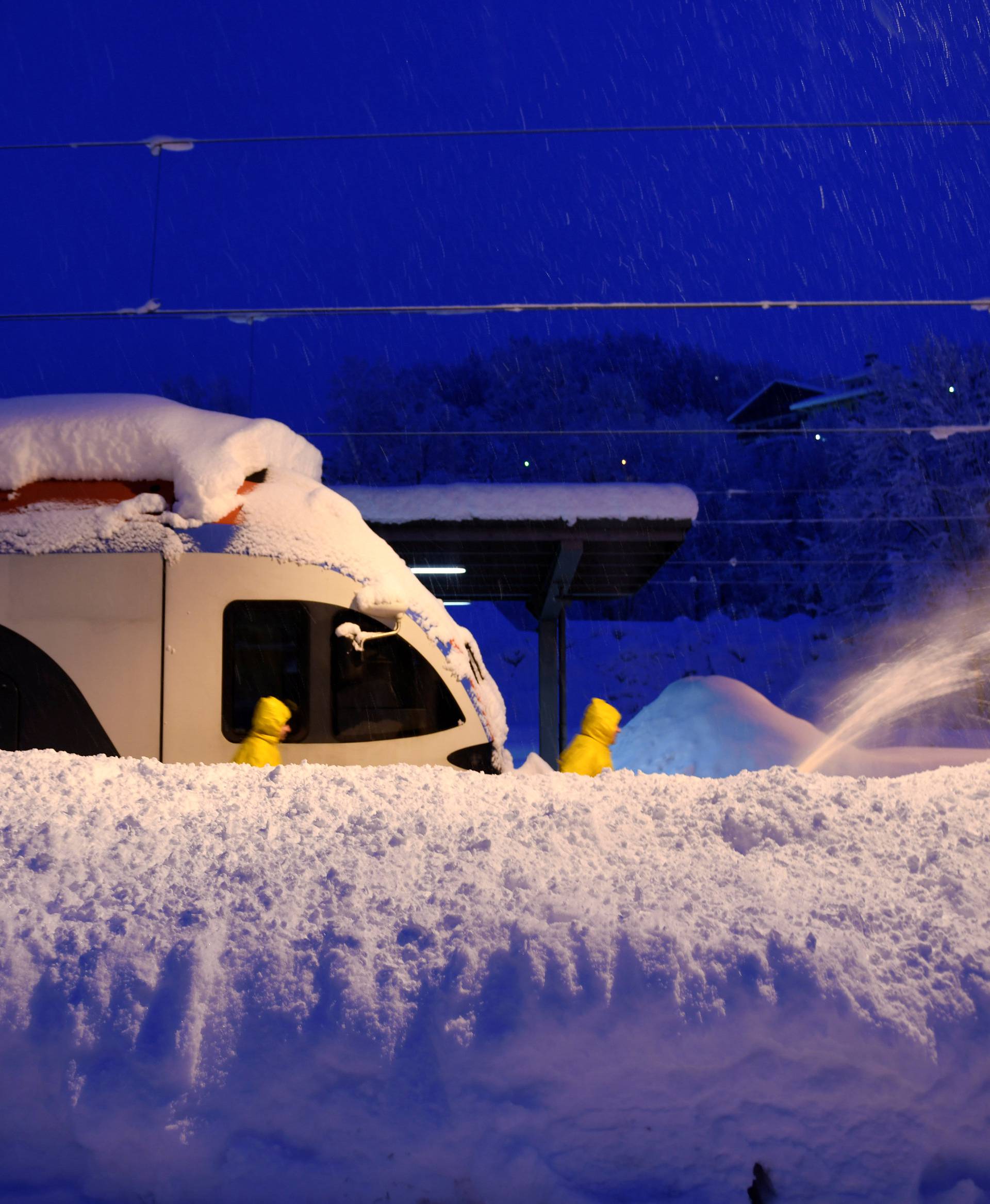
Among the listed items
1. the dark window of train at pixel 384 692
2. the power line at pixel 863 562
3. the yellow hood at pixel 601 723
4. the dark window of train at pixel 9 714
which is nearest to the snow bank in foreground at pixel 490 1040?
the dark window of train at pixel 9 714

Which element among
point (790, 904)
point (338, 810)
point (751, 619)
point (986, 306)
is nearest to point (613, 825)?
point (790, 904)

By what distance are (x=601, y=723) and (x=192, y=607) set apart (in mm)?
3290

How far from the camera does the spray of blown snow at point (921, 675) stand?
23062 millimetres

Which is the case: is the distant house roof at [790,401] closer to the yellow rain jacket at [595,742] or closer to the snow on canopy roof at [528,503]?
the snow on canopy roof at [528,503]

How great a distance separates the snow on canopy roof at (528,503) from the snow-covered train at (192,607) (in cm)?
528

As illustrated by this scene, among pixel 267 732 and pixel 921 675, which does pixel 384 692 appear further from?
pixel 921 675

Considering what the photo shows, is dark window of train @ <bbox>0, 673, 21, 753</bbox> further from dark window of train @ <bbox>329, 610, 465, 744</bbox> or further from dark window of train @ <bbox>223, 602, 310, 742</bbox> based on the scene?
dark window of train @ <bbox>329, 610, 465, 744</bbox>

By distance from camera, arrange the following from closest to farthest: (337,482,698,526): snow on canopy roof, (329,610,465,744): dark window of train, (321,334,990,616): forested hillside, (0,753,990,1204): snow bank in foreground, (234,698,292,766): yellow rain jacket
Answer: (0,753,990,1204): snow bank in foreground, (234,698,292,766): yellow rain jacket, (329,610,465,744): dark window of train, (337,482,698,526): snow on canopy roof, (321,334,990,616): forested hillside

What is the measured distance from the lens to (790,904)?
10.4 feet

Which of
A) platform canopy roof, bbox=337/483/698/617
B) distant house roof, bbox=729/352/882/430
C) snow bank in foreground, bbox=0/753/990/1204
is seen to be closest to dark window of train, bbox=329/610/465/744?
snow bank in foreground, bbox=0/753/990/1204

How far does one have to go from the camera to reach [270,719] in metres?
6.30

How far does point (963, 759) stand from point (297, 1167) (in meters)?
12.5

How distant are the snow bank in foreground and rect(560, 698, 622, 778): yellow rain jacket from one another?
4047mm

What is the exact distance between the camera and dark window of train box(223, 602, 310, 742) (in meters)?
6.68
